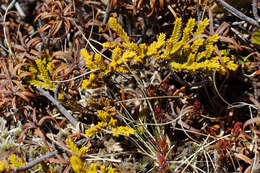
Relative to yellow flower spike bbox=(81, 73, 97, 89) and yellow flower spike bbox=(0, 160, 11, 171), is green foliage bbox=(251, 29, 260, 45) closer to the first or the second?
yellow flower spike bbox=(81, 73, 97, 89)

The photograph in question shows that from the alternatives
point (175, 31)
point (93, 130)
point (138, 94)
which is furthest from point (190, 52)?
point (93, 130)

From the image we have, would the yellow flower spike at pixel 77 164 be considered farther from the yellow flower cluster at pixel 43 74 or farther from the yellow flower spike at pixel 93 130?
the yellow flower cluster at pixel 43 74

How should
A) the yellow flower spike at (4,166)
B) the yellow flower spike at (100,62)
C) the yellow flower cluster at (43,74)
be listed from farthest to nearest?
1. the yellow flower cluster at (43,74)
2. the yellow flower spike at (100,62)
3. the yellow flower spike at (4,166)

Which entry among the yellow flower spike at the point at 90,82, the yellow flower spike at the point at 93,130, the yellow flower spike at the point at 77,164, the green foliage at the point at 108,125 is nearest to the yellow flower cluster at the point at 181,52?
the yellow flower spike at the point at 90,82

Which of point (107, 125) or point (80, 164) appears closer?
point (80, 164)

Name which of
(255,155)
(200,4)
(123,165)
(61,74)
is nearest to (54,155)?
(123,165)

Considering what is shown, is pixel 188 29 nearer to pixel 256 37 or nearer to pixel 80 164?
pixel 256 37

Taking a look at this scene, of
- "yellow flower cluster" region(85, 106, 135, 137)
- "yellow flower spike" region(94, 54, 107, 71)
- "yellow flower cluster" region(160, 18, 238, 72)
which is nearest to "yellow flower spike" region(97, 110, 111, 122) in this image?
"yellow flower cluster" region(85, 106, 135, 137)
